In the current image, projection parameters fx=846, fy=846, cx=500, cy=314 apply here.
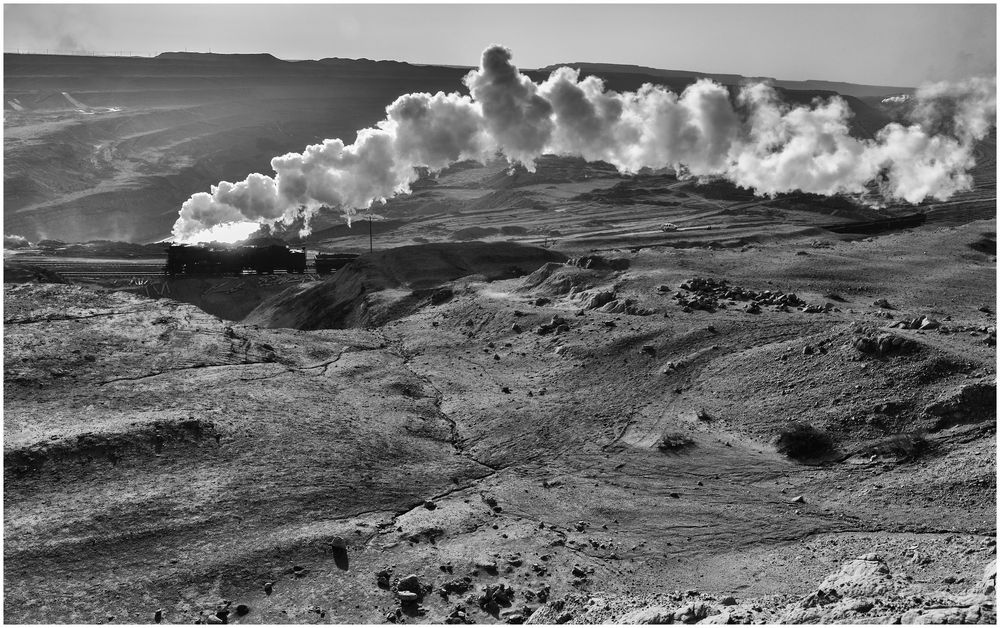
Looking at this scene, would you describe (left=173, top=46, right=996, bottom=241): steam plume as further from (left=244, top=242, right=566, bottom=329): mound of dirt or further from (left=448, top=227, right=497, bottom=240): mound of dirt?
(left=244, top=242, right=566, bottom=329): mound of dirt

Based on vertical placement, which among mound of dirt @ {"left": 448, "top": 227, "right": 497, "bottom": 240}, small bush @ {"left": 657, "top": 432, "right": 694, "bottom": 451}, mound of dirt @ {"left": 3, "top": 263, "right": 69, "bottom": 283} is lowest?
mound of dirt @ {"left": 448, "top": 227, "right": 497, "bottom": 240}

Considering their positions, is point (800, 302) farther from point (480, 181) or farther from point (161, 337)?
point (480, 181)

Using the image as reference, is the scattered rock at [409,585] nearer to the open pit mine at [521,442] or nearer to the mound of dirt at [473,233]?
the open pit mine at [521,442]

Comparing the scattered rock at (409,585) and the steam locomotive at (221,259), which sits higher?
the steam locomotive at (221,259)

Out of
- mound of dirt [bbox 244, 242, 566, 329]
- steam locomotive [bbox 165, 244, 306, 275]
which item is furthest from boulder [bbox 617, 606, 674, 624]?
steam locomotive [bbox 165, 244, 306, 275]

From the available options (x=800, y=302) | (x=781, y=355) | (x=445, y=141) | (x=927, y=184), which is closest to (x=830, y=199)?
(x=927, y=184)

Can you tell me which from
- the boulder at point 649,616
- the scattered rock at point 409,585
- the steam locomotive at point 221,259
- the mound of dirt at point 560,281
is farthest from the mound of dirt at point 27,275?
the boulder at point 649,616

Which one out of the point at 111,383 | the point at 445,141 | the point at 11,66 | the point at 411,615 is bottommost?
the point at 411,615
